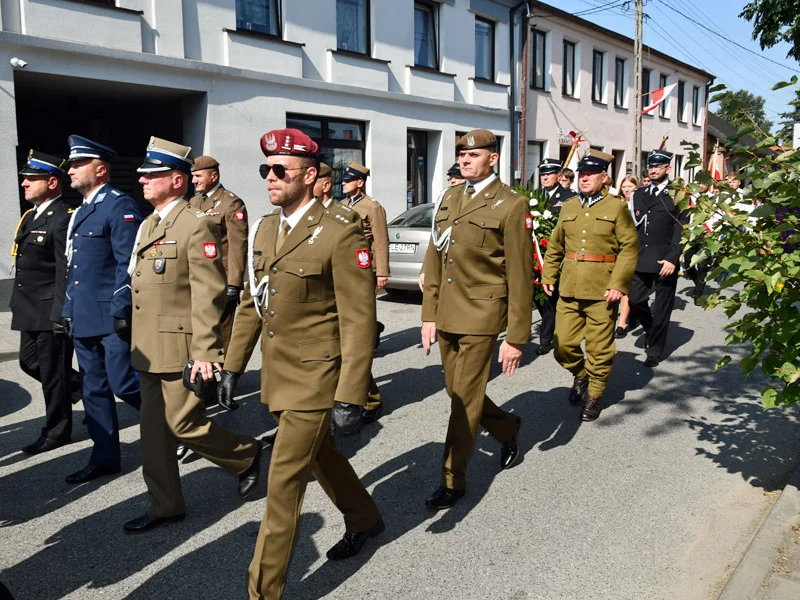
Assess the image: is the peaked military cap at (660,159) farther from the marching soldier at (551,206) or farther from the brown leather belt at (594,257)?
the brown leather belt at (594,257)

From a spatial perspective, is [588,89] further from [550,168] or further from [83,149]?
[83,149]

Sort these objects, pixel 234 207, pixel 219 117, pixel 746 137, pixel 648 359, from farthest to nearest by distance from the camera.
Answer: pixel 219 117, pixel 648 359, pixel 234 207, pixel 746 137

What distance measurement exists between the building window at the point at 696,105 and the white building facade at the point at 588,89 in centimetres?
141

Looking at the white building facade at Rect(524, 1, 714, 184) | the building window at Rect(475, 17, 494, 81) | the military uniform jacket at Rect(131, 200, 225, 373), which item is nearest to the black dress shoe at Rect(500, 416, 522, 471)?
the military uniform jacket at Rect(131, 200, 225, 373)

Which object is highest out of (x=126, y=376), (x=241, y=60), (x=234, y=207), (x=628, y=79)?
(x=628, y=79)

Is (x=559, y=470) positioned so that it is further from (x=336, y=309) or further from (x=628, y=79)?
(x=628, y=79)

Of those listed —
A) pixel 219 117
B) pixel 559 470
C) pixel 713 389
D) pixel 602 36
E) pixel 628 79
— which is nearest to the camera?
pixel 559 470

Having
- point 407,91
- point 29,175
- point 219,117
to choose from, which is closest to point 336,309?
point 29,175

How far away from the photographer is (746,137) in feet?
11.5

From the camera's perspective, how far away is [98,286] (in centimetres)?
436

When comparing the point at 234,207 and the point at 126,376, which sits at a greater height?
the point at 234,207

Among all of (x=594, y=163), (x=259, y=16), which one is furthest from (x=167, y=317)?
(x=259, y=16)

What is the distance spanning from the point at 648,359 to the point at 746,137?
438 cm

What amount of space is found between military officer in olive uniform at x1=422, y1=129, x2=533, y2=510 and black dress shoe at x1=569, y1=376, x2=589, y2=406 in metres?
1.98
